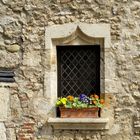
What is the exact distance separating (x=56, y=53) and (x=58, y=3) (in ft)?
2.66

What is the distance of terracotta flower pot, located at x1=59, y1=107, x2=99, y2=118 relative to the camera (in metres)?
7.10

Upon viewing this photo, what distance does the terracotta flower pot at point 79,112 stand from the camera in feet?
23.3

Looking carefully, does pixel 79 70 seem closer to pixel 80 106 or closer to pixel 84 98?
pixel 84 98

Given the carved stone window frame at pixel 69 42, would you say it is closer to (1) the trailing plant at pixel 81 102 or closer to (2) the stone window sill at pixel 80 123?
(2) the stone window sill at pixel 80 123

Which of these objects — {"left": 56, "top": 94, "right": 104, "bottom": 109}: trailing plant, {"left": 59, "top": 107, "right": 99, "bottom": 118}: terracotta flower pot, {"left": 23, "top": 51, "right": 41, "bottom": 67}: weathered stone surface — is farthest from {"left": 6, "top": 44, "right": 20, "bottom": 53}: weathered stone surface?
{"left": 59, "top": 107, "right": 99, "bottom": 118}: terracotta flower pot

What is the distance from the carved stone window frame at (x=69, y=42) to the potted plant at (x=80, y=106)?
0.45 feet

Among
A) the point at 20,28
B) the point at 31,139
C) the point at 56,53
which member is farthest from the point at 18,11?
the point at 31,139

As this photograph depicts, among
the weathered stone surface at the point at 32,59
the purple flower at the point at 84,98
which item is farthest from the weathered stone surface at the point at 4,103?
the purple flower at the point at 84,98

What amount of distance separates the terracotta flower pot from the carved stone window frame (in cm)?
13

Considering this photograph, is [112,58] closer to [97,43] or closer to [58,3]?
[97,43]

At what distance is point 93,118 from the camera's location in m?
7.04

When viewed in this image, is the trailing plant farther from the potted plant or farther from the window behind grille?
the window behind grille

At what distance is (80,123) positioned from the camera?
705 centimetres

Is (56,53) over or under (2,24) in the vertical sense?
under
